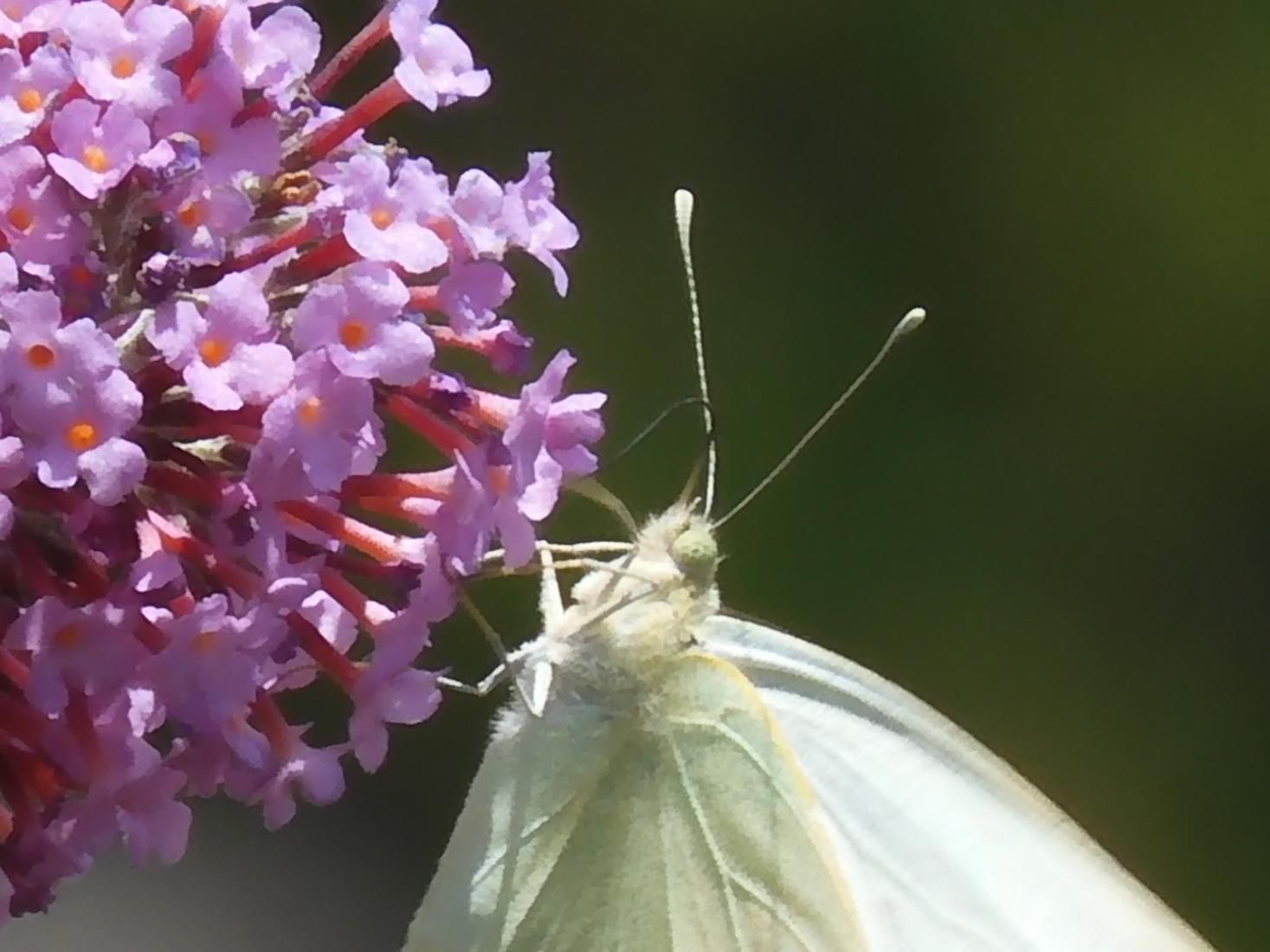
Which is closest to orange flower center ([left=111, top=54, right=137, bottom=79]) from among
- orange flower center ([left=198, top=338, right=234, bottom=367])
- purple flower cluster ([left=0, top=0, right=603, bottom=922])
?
purple flower cluster ([left=0, top=0, right=603, bottom=922])

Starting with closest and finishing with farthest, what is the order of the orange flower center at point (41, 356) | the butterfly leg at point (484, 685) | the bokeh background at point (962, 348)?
the orange flower center at point (41, 356)
the butterfly leg at point (484, 685)
the bokeh background at point (962, 348)

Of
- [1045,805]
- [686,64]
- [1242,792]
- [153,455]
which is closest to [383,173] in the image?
[153,455]

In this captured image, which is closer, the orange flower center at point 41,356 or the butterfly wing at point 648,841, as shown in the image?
the orange flower center at point 41,356

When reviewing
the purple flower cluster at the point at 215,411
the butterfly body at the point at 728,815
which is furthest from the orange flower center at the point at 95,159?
the butterfly body at the point at 728,815

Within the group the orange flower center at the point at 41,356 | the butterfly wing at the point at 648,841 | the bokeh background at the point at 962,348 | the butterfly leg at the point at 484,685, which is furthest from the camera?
the bokeh background at the point at 962,348

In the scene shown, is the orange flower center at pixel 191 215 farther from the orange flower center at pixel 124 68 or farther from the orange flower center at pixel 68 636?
the orange flower center at pixel 68 636

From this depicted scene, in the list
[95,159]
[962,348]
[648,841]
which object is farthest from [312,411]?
[962,348]

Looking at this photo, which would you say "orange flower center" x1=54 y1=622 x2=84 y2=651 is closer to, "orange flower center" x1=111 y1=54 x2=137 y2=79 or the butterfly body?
"orange flower center" x1=111 y1=54 x2=137 y2=79
